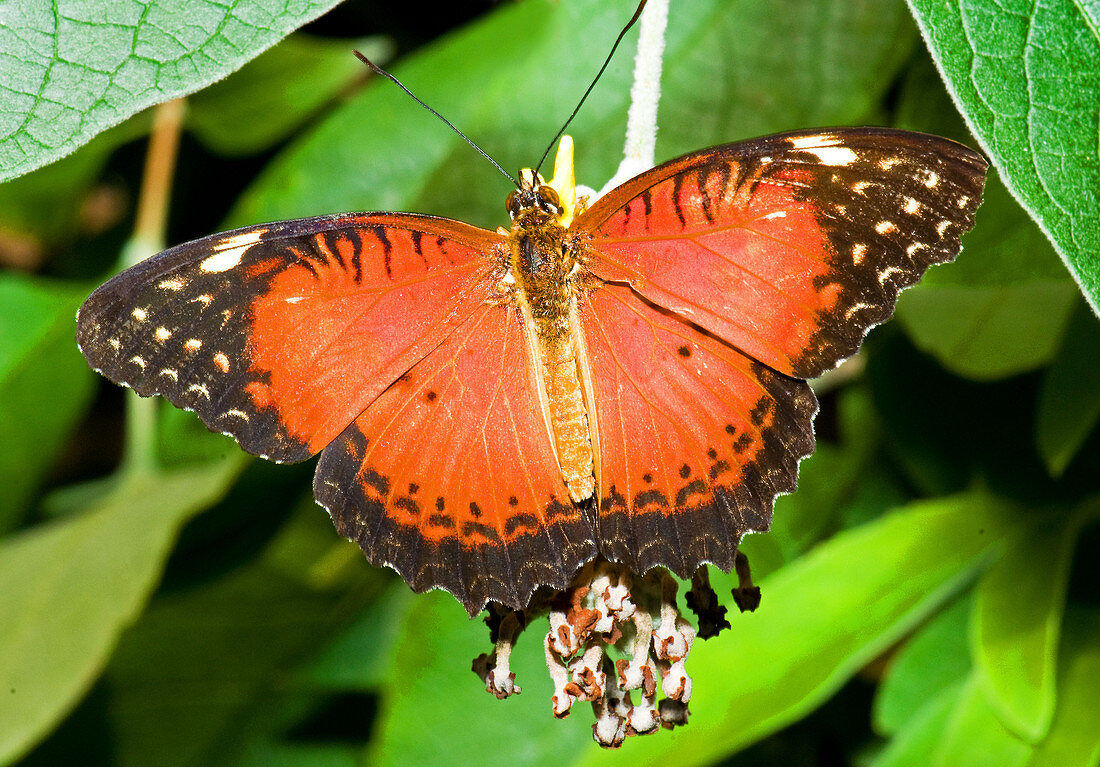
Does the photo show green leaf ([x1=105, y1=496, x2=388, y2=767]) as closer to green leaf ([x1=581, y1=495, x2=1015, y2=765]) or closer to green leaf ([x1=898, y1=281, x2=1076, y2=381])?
green leaf ([x1=581, y1=495, x2=1015, y2=765])

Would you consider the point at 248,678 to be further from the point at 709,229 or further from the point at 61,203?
the point at 709,229

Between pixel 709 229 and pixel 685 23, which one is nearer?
pixel 709 229

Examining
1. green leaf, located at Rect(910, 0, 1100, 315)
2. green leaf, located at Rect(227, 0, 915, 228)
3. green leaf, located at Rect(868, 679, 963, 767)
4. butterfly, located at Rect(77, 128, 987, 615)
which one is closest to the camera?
green leaf, located at Rect(910, 0, 1100, 315)

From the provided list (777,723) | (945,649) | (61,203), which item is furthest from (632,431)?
(61,203)

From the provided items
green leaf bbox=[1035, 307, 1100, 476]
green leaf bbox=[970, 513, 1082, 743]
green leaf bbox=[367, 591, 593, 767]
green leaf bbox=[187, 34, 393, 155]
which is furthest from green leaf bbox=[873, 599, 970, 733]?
green leaf bbox=[187, 34, 393, 155]

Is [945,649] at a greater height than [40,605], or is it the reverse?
[945,649]

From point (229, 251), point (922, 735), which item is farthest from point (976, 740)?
point (229, 251)

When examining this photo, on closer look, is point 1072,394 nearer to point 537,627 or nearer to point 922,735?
point 922,735
